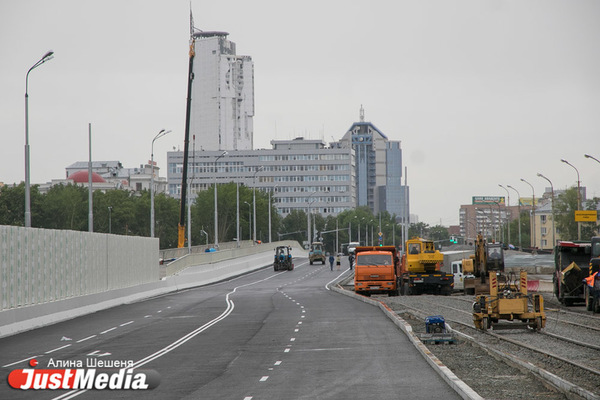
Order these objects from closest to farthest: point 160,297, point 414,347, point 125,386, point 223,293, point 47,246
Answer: point 125,386 < point 414,347 < point 47,246 < point 160,297 < point 223,293

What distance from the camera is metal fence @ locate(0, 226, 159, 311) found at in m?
28.8

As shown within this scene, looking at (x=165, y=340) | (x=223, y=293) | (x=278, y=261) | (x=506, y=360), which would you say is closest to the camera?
(x=506, y=360)

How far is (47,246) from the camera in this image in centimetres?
3291

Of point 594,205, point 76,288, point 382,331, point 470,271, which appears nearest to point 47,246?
point 76,288

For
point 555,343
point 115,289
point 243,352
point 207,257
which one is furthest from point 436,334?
point 207,257

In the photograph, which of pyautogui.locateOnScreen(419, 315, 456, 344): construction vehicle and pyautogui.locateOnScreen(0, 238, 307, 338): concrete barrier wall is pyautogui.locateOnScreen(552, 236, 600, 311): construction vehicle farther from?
pyautogui.locateOnScreen(0, 238, 307, 338): concrete barrier wall

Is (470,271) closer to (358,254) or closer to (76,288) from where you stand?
(358,254)

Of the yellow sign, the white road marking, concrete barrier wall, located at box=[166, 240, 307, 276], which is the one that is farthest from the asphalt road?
the yellow sign

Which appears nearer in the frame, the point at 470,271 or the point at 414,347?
the point at 414,347

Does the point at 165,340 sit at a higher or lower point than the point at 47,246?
lower

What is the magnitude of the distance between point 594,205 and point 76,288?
10937 centimetres

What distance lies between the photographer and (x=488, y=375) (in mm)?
16812

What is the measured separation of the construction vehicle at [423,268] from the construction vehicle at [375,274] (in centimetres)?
119

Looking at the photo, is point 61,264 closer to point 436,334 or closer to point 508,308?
point 436,334
